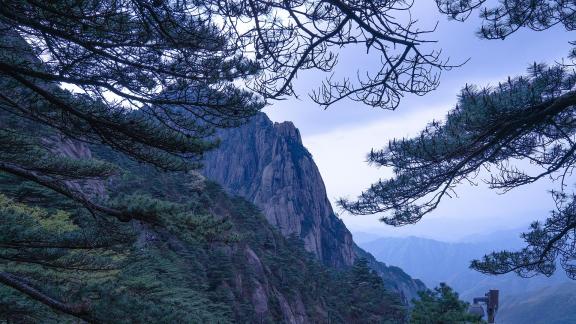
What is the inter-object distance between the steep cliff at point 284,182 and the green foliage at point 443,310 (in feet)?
110

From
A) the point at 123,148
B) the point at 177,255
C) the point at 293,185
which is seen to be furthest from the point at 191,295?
the point at 293,185

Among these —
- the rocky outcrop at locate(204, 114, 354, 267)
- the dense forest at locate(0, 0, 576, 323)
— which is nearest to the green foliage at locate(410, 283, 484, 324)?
the dense forest at locate(0, 0, 576, 323)

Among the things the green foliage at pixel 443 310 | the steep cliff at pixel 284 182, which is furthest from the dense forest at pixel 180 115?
the steep cliff at pixel 284 182

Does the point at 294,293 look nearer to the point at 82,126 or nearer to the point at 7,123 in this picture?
the point at 7,123

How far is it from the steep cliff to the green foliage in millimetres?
33491

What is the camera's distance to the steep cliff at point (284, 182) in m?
50.8

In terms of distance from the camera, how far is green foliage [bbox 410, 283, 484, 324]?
12.7 meters

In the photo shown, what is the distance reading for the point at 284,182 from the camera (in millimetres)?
52812

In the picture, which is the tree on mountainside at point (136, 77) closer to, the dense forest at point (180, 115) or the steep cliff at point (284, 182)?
the dense forest at point (180, 115)

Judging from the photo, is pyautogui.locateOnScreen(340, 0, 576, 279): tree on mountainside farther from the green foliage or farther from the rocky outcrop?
the rocky outcrop

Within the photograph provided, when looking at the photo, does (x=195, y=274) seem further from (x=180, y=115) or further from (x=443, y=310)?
(x=180, y=115)

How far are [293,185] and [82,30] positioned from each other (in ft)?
161

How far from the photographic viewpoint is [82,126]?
439 centimetres

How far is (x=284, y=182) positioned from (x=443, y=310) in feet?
131
